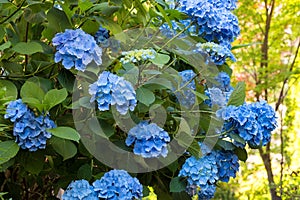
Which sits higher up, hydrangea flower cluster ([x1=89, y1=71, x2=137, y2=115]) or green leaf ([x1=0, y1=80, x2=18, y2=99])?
hydrangea flower cluster ([x1=89, y1=71, x2=137, y2=115])

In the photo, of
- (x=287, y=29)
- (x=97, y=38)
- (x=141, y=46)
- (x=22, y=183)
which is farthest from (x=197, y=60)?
(x=287, y=29)

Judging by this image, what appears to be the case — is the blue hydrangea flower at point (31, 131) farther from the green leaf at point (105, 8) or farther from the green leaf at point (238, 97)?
the green leaf at point (238, 97)

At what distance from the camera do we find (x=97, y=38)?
47.9 inches

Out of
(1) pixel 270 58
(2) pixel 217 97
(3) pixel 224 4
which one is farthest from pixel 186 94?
(1) pixel 270 58

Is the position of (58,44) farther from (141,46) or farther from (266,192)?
(266,192)

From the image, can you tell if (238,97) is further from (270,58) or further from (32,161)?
(270,58)

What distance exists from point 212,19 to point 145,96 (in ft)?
1.00

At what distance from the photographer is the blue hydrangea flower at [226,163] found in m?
1.22

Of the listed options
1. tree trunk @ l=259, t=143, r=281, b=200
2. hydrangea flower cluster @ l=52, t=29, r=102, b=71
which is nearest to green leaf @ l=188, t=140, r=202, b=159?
hydrangea flower cluster @ l=52, t=29, r=102, b=71

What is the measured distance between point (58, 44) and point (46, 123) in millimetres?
171

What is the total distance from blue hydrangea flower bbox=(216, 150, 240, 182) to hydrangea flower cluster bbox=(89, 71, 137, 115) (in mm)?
354

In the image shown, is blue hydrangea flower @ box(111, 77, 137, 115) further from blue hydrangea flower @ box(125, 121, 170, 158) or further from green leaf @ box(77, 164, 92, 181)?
green leaf @ box(77, 164, 92, 181)

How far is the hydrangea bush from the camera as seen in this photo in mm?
994

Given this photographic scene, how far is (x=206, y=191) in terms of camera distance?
4.00 ft
